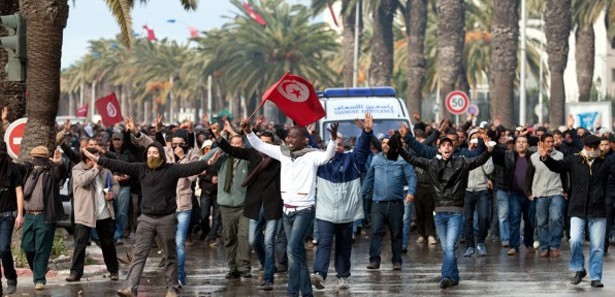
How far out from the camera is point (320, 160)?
13.7 m

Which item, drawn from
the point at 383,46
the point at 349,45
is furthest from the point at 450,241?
the point at 349,45

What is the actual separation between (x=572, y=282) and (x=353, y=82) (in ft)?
155

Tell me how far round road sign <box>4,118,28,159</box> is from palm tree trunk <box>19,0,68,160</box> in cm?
76

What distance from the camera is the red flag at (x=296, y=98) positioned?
50.4ft

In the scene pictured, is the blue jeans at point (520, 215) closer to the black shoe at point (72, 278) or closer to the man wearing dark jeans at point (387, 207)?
the man wearing dark jeans at point (387, 207)

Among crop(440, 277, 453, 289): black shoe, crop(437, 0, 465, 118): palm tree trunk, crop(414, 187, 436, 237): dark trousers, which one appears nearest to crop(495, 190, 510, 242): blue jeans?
crop(414, 187, 436, 237): dark trousers

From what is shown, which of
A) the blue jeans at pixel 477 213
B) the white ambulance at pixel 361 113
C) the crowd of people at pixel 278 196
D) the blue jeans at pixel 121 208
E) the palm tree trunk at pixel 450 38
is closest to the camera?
the crowd of people at pixel 278 196

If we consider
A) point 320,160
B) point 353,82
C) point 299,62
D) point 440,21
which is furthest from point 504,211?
point 299,62

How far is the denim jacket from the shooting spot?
58.9 ft

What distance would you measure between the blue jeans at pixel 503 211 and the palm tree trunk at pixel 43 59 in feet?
20.4

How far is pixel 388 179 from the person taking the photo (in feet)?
59.1

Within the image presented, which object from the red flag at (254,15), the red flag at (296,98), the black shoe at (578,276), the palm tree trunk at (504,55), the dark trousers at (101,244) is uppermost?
the red flag at (254,15)

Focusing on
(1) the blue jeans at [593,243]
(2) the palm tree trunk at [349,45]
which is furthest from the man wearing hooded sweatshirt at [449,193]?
(2) the palm tree trunk at [349,45]

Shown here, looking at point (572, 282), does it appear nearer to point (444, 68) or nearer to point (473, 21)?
point (444, 68)
